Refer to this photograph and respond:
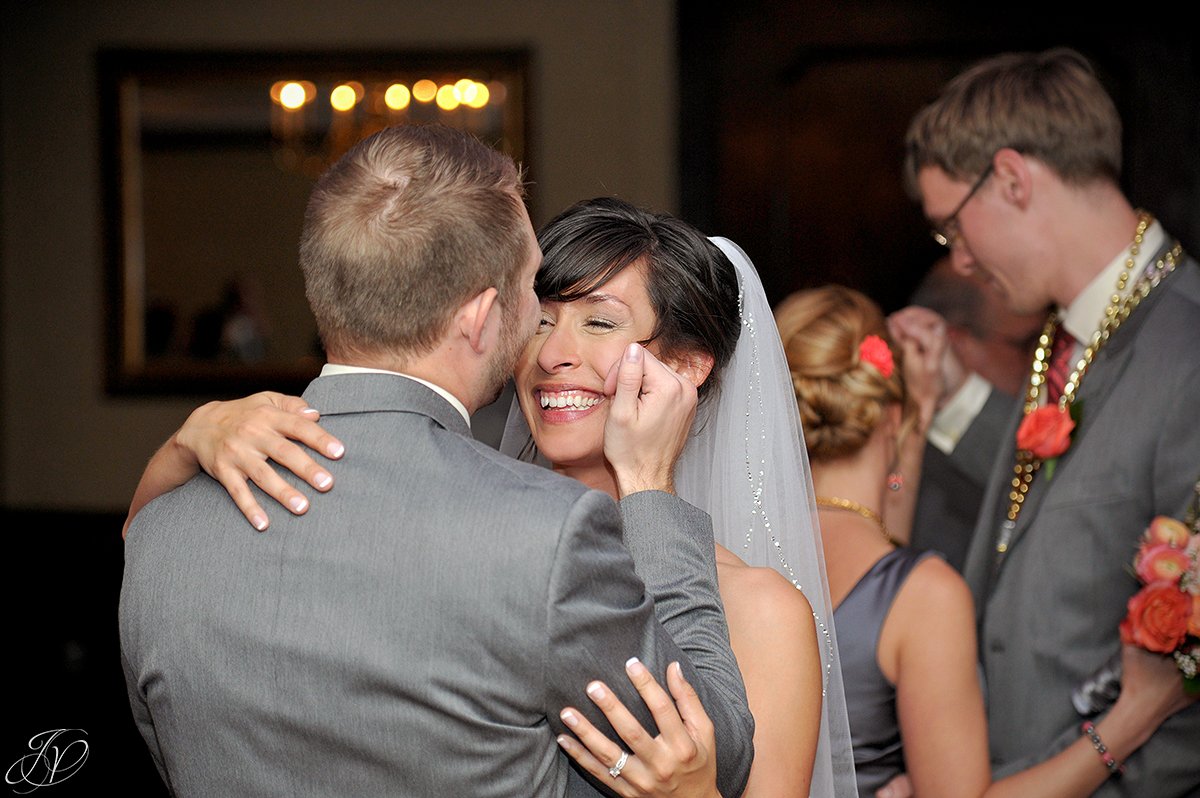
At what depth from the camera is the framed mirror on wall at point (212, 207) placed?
494 centimetres

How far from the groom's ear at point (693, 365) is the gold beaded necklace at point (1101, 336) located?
1080 millimetres

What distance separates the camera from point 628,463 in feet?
5.42

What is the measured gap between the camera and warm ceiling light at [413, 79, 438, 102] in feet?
16.0

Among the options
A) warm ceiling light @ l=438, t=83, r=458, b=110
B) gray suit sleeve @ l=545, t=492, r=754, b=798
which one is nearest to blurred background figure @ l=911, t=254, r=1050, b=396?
warm ceiling light @ l=438, t=83, r=458, b=110

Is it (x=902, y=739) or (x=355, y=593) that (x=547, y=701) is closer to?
(x=355, y=593)

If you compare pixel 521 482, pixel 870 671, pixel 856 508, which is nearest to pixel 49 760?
pixel 521 482

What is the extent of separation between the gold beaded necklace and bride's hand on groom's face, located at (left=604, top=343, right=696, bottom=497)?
4.56ft

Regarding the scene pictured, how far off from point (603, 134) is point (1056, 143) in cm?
218

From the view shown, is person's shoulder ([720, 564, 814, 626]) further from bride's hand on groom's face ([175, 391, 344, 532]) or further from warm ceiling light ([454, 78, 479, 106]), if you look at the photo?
warm ceiling light ([454, 78, 479, 106])

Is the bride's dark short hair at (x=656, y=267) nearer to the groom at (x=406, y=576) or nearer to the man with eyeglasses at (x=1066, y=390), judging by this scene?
the groom at (x=406, y=576)

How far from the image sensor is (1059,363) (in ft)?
9.92

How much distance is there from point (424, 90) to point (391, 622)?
385 cm

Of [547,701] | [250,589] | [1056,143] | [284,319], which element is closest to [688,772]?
[547,701]

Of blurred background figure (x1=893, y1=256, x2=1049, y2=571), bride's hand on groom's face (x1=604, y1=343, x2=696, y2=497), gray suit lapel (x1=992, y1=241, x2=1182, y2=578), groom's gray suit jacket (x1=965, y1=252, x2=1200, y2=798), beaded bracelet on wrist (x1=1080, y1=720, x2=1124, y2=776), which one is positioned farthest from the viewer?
blurred background figure (x1=893, y1=256, x2=1049, y2=571)
